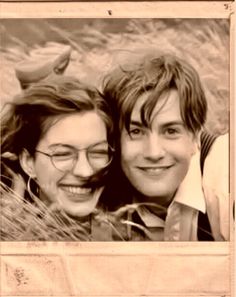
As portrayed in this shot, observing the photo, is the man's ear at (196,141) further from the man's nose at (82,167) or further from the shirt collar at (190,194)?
the man's nose at (82,167)

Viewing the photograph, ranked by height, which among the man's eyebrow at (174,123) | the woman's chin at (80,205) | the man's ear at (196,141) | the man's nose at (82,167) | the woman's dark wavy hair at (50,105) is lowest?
the woman's chin at (80,205)

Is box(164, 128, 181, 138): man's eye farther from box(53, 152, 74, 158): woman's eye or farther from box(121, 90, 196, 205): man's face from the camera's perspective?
box(53, 152, 74, 158): woman's eye

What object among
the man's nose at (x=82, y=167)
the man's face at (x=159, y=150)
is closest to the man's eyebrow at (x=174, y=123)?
the man's face at (x=159, y=150)

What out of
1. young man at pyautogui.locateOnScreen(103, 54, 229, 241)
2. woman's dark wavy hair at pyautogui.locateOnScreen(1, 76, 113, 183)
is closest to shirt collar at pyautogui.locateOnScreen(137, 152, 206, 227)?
young man at pyautogui.locateOnScreen(103, 54, 229, 241)

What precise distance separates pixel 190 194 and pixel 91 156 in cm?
14

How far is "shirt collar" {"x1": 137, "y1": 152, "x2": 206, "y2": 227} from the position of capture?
654 mm

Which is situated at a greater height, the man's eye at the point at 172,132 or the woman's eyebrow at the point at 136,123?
the woman's eyebrow at the point at 136,123

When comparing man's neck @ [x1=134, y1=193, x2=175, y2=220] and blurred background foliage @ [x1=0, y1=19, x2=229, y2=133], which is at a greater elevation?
blurred background foliage @ [x1=0, y1=19, x2=229, y2=133]

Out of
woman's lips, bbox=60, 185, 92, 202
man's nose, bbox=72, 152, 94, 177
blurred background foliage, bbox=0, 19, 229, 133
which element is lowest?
woman's lips, bbox=60, 185, 92, 202

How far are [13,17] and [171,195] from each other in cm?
31

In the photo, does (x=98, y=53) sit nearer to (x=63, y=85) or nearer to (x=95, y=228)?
(x=63, y=85)

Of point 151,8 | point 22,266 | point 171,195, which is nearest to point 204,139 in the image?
point 171,195

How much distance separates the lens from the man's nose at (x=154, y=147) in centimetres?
65

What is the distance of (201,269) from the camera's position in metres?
0.65
